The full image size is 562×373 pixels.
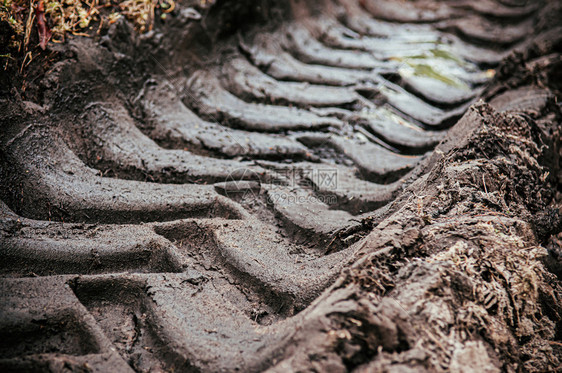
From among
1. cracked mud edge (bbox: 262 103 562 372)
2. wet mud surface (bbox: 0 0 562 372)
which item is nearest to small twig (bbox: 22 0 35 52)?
wet mud surface (bbox: 0 0 562 372)

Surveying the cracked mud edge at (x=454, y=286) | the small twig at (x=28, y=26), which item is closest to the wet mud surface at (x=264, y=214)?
the cracked mud edge at (x=454, y=286)

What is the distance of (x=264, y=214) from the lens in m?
1.79

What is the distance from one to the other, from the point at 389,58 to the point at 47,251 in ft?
9.32

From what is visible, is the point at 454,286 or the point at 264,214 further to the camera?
the point at 264,214

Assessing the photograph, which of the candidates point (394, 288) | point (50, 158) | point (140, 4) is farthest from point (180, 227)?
point (140, 4)

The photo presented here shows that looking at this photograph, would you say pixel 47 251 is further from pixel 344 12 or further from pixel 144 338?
pixel 344 12

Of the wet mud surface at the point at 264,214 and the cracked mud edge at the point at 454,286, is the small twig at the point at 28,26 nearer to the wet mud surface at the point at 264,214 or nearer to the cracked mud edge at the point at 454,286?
the wet mud surface at the point at 264,214

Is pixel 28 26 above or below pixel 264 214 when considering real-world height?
above

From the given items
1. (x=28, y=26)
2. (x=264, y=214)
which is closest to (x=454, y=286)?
(x=264, y=214)

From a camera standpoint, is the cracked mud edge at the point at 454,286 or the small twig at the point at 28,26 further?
the small twig at the point at 28,26

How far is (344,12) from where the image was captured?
13.2 feet

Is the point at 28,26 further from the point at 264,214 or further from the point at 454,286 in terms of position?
the point at 454,286

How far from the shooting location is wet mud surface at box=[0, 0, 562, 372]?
1090 mm

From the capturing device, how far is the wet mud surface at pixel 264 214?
1090 millimetres
